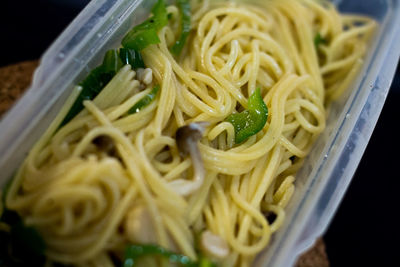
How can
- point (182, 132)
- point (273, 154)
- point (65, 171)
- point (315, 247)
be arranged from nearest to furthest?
point (65, 171) → point (182, 132) → point (273, 154) → point (315, 247)

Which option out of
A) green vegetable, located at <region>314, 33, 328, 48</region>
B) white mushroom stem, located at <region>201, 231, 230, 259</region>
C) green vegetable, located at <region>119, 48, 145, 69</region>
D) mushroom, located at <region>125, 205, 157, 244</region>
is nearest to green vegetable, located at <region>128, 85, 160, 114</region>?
green vegetable, located at <region>119, 48, 145, 69</region>

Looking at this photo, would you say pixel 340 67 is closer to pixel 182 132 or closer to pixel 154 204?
pixel 182 132

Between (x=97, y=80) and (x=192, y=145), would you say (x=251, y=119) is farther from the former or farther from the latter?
(x=97, y=80)

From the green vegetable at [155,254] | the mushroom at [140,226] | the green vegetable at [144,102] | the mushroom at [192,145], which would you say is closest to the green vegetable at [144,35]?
the green vegetable at [144,102]

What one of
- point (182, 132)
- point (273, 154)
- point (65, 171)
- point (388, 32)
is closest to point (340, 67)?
point (388, 32)

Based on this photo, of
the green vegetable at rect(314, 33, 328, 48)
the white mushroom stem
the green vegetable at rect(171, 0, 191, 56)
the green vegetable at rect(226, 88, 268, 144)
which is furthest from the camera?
the green vegetable at rect(314, 33, 328, 48)

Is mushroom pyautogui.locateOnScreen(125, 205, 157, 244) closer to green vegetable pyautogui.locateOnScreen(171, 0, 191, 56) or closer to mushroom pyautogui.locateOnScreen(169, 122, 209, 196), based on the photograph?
mushroom pyautogui.locateOnScreen(169, 122, 209, 196)
